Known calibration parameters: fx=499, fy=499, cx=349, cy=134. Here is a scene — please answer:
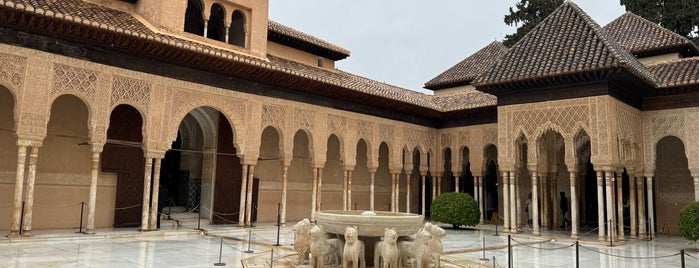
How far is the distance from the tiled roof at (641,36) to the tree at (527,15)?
8801 millimetres

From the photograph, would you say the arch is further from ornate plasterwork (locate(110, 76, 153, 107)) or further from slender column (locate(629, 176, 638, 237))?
slender column (locate(629, 176, 638, 237))

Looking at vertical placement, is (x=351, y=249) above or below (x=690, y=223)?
below

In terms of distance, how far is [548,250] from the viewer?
11.2 metres

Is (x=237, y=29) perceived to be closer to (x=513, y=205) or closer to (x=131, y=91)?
(x=131, y=91)

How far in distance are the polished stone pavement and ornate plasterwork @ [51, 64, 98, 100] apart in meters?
3.08

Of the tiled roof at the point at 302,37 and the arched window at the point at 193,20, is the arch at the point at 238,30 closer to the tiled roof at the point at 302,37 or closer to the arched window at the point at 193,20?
the arched window at the point at 193,20

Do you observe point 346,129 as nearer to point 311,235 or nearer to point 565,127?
point 565,127

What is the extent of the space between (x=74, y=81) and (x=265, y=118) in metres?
5.07

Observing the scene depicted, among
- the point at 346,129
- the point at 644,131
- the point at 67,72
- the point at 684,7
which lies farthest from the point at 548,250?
the point at 684,7

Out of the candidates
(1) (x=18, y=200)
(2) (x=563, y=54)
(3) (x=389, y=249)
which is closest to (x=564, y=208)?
(2) (x=563, y=54)

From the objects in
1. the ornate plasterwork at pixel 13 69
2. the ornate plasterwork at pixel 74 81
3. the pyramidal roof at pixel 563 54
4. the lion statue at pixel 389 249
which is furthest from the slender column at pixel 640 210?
the ornate plasterwork at pixel 13 69

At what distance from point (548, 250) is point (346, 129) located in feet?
25.0

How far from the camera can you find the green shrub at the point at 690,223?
11.4 m

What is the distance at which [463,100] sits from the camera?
19.9 metres
